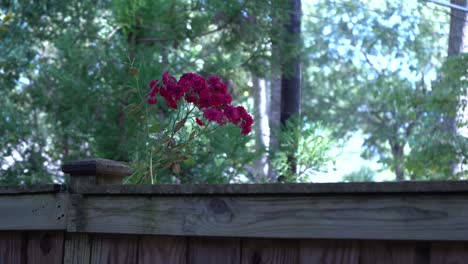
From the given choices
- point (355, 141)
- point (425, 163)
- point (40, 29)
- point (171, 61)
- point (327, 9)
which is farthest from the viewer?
point (355, 141)

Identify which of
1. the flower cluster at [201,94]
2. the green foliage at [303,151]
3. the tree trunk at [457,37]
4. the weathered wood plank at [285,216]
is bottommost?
the weathered wood plank at [285,216]

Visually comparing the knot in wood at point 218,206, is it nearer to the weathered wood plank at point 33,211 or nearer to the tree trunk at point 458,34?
the weathered wood plank at point 33,211

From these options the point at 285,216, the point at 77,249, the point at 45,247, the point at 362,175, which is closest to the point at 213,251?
the point at 285,216

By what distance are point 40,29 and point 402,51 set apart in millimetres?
13533

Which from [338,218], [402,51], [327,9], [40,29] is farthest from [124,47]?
[327,9]

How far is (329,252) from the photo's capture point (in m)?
2.05

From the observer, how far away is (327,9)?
24219 millimetres

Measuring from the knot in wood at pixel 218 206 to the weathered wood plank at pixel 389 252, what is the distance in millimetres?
431

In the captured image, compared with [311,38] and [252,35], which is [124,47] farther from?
[311,38]

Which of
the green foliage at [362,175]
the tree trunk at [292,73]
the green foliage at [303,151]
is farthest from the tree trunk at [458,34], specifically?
the green foliage at [362,175]

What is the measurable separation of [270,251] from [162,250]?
390 mm

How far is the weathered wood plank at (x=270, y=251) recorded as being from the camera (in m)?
2.11

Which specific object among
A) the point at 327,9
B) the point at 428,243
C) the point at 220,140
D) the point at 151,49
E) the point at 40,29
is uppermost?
the point at 327,9

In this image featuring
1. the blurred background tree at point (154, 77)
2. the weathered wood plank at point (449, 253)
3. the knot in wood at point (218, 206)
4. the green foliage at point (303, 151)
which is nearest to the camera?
the weathered wood plank at point (449, 253)
